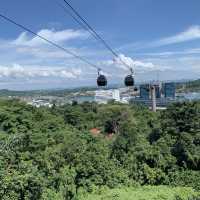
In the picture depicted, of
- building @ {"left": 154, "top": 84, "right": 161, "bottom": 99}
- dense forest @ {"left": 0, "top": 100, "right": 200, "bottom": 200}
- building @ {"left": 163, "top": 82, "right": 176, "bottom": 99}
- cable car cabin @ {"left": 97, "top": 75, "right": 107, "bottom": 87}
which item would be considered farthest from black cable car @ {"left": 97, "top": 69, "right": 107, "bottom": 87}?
building @ {"left": 163, "top": 82, "right": 176, "bottom": 99}

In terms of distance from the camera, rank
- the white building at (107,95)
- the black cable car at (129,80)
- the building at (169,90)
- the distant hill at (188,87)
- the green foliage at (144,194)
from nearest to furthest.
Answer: the black cable car at (129,80), the green foliage at (144,194), the building at (169,90), the white building at (107,95), the distant hill at (188,87)

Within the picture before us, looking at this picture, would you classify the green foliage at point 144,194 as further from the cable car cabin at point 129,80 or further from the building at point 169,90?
the building at point 169,90

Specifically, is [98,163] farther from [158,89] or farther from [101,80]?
[158,89]

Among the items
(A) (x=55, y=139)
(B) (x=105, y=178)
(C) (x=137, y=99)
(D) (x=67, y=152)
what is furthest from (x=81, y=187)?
(C) (x=137, y=99)

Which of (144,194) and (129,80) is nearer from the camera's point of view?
(129,80)

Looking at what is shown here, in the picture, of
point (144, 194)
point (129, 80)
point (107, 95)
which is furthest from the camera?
point (107, 95)

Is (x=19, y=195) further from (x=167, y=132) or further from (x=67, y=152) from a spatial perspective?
(x=167, y=132)

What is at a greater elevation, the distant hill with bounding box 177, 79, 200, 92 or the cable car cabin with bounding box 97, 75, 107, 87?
the cable car cabin with bounding box 97, 75, 107, 87

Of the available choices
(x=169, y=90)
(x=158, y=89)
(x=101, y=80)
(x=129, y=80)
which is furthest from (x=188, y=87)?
(x=101, y=80)

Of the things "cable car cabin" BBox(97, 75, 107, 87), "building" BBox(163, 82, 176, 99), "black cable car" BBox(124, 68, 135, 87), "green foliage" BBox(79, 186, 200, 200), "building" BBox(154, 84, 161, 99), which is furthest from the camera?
"building" BBox(163, 82, 176, 99)

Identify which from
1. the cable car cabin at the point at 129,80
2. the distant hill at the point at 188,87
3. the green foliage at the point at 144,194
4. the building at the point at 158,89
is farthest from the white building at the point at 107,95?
the cable car cabin at the point at 129,80

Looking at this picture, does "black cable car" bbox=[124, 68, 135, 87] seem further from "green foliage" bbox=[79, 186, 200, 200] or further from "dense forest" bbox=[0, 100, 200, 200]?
"green foliage" bbox=[79, 186, 200, 200]
